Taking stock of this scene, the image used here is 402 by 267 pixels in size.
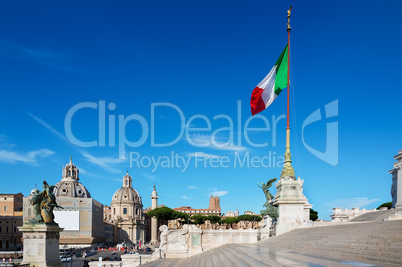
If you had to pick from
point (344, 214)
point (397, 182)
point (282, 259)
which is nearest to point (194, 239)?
point (282, 259)

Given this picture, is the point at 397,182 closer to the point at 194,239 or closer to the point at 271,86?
the point at 271,86

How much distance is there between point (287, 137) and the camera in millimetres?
20266

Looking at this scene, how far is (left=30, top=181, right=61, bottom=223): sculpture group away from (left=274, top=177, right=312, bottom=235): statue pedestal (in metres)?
11.5

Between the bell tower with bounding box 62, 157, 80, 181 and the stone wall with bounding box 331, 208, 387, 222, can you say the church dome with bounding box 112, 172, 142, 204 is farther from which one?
the stone wall with bounding box 331, 208, 387, 222

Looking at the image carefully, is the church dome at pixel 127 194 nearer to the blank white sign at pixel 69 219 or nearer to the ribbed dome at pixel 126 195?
the ribbed dome at pixel 126 195

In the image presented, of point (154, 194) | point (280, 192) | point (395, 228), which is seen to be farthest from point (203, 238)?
point (154, 194)

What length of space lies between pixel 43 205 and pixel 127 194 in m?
91.8

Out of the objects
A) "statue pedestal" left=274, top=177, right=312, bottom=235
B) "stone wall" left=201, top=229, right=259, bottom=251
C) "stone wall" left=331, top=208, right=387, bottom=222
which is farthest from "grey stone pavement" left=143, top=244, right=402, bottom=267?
"stone wall" left=331, top=208, right=387, bottom=222

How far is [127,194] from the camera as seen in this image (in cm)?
10512

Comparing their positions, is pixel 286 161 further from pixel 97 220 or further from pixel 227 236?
pixel 97 220

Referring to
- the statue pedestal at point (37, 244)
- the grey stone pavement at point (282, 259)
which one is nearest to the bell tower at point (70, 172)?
the statue pedestal at point (37, 244)

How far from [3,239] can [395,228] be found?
2953 inches

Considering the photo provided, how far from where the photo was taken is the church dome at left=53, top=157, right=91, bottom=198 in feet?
278

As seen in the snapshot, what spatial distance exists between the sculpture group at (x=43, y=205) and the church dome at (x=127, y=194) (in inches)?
3577
